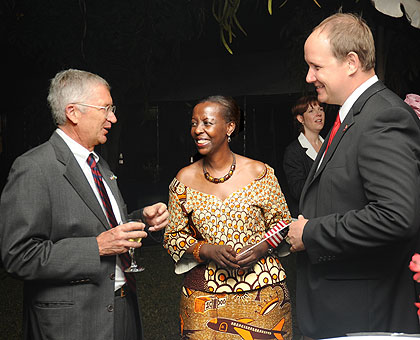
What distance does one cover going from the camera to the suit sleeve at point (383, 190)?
192 centimetres

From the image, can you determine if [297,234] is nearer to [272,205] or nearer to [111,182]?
[272,205]

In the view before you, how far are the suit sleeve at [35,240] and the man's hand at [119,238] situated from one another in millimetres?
33

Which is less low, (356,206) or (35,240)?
(356,206)

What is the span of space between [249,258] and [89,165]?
897mm

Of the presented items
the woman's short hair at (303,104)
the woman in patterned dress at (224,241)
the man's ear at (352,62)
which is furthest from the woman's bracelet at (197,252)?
the woman's short hair at (303,104)

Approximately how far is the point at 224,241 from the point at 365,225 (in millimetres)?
997

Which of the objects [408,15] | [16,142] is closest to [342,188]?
[408,15]

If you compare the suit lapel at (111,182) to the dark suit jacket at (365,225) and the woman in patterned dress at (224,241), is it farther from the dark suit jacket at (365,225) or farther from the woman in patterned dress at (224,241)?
the dark suit jacket at (365,225)

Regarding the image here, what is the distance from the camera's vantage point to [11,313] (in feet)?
19.7

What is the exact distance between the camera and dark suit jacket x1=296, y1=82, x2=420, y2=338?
6.35ft

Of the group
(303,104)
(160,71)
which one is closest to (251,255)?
(303,104)

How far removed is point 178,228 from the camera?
290cm

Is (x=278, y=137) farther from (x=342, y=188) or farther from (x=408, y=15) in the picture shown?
(x=342, y=188)

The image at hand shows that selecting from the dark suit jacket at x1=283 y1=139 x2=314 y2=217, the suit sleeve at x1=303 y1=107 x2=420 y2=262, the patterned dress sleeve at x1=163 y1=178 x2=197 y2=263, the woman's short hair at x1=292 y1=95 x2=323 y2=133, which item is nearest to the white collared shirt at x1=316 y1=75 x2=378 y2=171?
the suit sleeve at x1=303 y1=107 x2=420 y2=262
